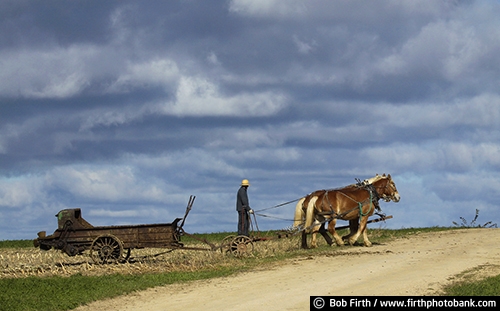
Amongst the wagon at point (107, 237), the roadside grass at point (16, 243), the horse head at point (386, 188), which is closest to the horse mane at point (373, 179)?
the horse head at point (386, 188)

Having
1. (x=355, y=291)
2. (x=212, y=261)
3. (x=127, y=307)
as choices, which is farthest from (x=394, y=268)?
(x=127, y=307)

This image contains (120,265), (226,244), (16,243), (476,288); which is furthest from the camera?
(16,243)

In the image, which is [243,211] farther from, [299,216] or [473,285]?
[473,285]

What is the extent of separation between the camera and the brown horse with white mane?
23141mm

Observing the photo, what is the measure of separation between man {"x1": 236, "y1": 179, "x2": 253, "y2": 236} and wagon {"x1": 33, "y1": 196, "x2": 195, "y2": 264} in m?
1.76

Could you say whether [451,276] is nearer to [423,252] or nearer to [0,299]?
[423,252]

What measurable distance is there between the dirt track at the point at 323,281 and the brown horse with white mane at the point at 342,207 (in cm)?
143

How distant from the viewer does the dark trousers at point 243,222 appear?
72.3 feet

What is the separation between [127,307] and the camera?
48.9ft

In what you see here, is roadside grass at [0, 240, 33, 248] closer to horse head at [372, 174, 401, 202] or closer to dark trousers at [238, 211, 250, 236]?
dark trousers at [238, 211, 250, 236]

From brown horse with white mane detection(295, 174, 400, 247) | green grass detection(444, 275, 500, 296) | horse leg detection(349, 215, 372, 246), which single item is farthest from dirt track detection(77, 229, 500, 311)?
brown horse with white mane detection(295, 174, 400, 247)

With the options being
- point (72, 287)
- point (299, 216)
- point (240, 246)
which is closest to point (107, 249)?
point (72, 287)

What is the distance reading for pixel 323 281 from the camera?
53.4 feet

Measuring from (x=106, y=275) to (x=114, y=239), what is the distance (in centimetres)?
A: 222
